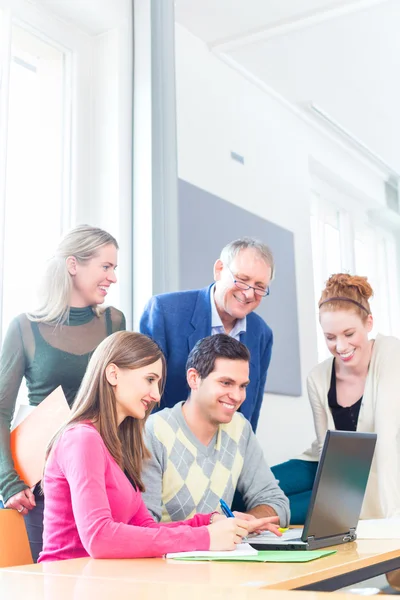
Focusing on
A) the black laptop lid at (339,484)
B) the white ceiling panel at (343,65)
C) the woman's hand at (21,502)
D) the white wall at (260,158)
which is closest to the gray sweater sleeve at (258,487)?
the black laptop lid at (339,484)

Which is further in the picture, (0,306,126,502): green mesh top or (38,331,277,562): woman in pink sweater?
(0,306,126,502): green mesh top

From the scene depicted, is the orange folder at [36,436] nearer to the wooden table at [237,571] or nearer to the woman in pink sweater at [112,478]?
the woman in pink sweater at [112,478]

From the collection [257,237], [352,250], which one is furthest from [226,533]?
[352,250]

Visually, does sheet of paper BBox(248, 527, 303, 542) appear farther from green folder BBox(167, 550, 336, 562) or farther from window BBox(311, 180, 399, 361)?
window BBox(311, 180, 399, 361)

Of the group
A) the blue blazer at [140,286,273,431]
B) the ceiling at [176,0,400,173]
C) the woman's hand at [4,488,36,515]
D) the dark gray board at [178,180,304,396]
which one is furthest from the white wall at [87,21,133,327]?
the woman's hand at [4,488,36,515]

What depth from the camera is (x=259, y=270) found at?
90.3 inches

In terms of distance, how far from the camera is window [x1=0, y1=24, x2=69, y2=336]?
2860 mm

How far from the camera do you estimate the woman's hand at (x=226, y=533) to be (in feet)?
4.73

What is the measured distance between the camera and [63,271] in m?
2.26

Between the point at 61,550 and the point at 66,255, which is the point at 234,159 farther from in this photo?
the point at 61,550

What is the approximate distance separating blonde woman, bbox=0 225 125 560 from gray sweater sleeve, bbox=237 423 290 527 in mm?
549

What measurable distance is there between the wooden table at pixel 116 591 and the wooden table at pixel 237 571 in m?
0.03

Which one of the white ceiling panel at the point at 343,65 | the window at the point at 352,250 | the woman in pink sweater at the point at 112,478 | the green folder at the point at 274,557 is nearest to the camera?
the green folder at the point at 274,557

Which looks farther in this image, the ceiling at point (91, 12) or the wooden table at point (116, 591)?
the ceiling at point (91, 12)
